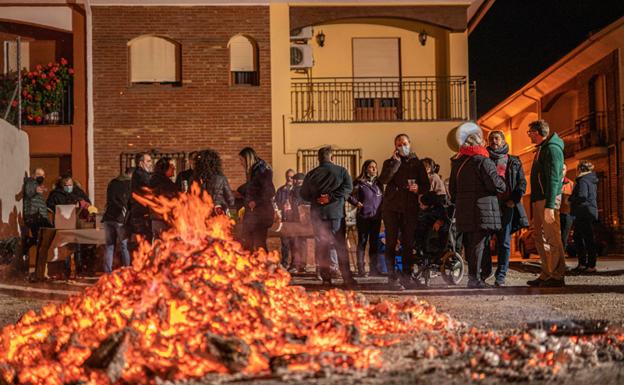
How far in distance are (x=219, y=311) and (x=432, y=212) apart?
5962 millimetres

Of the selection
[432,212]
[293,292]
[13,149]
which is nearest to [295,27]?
[13,149]

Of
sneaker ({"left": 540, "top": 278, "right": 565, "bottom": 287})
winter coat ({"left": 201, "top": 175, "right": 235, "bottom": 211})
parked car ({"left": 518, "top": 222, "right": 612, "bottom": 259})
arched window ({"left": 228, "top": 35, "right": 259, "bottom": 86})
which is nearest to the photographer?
winter coat ({"left": 201, "top": 175, "right": 235, "bottom": 211})

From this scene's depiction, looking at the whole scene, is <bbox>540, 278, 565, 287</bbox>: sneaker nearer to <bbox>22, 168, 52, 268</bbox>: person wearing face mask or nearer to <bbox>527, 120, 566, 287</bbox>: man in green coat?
<bbox>527, 120, 566, 287</bbox>: man in green coat

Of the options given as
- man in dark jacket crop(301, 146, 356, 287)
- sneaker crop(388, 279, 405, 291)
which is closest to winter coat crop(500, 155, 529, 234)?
sneaker crop(388, 279, 405, 291)

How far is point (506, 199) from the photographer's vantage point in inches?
416

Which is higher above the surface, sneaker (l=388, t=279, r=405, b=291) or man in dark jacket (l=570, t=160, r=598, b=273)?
man in dark jacket (l=570, t=160, r=598, b=273)

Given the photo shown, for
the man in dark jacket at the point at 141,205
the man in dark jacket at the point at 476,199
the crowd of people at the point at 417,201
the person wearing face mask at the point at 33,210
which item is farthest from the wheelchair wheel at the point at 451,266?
the person wearing face mask at the point at 33,210

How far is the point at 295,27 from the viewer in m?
20.4

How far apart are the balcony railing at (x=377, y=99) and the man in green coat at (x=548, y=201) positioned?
1113 cm

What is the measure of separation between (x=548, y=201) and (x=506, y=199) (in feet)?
2.41

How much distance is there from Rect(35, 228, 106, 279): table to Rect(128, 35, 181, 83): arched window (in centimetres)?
767

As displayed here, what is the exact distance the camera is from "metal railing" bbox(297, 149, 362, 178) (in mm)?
20141

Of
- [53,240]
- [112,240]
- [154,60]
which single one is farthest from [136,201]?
[154,60]

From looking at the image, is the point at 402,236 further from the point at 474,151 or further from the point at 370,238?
the point at 370,238
